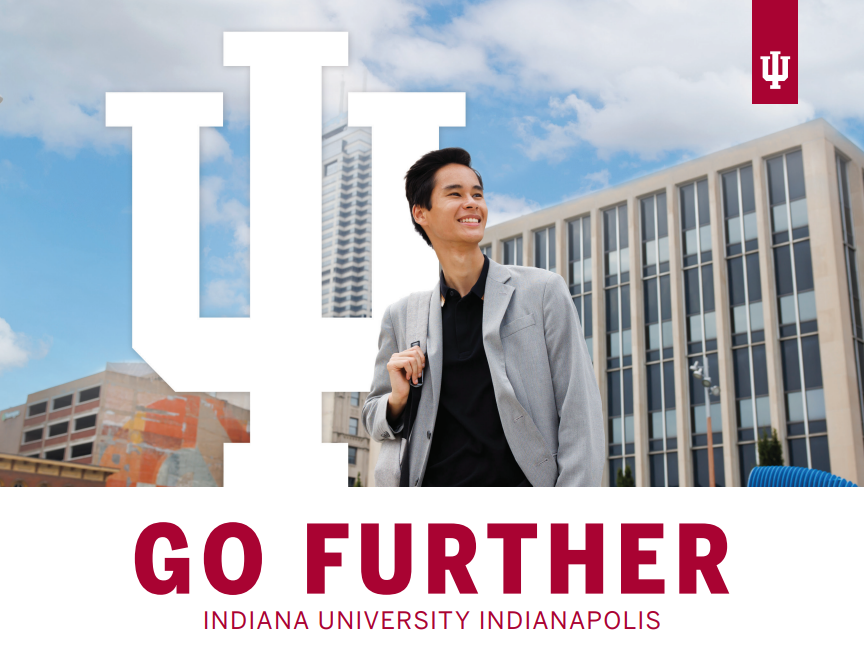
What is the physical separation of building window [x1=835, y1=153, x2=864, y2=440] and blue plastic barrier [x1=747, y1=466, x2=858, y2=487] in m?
32.8

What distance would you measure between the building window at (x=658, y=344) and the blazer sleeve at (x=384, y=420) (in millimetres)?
36729

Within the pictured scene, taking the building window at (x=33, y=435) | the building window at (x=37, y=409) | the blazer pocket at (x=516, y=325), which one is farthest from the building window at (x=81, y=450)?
the blazer pocket at (x=516, y=325)

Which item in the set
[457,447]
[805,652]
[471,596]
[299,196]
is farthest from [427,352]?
[299,196]

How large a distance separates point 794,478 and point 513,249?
4346 centimetres

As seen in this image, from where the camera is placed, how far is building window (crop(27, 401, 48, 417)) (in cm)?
8981

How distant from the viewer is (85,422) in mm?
83188

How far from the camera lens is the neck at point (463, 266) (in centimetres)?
225

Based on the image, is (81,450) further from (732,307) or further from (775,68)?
(775,68)

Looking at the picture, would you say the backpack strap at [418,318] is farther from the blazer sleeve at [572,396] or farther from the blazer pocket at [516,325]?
the blazer sleeve at [572,396]

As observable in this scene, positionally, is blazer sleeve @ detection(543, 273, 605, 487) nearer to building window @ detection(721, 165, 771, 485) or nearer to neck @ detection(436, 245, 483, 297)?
neck @ detection(436, 245, 483, 297)

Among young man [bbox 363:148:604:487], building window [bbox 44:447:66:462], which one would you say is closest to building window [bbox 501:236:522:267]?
young man [bbox 363:148:604:487]

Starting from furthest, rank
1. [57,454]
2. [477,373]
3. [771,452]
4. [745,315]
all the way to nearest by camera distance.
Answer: [57,454] < [745,315] < [771,452] < [477,373]

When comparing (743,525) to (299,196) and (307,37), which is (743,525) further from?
(307,37)

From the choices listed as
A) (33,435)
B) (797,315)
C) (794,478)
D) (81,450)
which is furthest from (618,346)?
(33,435)
